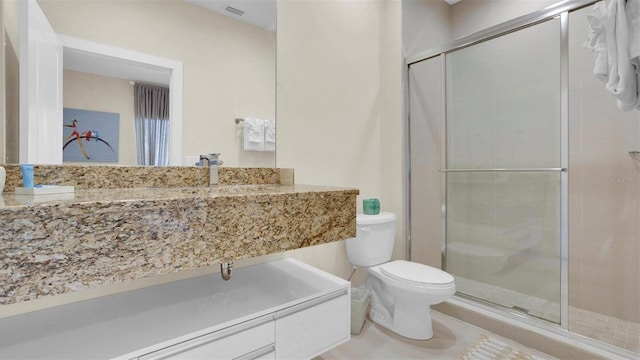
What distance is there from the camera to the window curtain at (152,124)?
1340 millimetres

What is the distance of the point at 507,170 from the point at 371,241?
105 cm

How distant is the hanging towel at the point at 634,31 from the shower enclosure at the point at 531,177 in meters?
0.42

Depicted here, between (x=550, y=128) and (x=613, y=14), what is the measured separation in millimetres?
724

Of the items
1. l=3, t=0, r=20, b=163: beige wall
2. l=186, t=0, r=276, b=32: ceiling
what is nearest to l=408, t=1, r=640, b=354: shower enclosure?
l=186, t=0, r=276, b=32: ceiling

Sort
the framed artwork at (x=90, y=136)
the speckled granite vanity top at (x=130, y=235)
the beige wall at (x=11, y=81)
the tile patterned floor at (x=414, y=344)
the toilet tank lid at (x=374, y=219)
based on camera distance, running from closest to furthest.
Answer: the speckled granite vanity top at (x=130, y=235) → the beige wall at (x=11, y=81) → the framed artwork at (x=90, y=136) → the tile patterned floor at (x=414, y=344) → the toilet tank lid at (x=374, y=219)

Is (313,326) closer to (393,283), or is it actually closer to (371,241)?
(393,283)

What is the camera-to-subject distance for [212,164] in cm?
146

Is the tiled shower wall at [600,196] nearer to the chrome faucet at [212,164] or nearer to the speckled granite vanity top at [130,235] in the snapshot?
the speckled granite vanity top at [130,235]

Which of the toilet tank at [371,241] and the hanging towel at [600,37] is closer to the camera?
the hanging towel at [600,37]

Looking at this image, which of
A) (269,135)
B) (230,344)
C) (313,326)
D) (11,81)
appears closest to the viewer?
(230,344)

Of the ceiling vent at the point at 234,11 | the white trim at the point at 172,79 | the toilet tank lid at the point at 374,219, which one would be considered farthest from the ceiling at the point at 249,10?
the toilet tank lid at the point at 374,219

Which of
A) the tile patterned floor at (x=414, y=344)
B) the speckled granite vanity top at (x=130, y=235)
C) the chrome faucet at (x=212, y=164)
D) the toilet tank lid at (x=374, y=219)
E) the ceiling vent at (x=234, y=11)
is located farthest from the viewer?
the toilet tank lid at (x=374, y=219)

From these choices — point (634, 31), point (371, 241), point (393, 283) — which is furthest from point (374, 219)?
point (634, 31)

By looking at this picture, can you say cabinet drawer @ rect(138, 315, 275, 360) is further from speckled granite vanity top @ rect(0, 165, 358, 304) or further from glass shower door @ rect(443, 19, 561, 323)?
glass shower door @ rect(443, 19, 561, 323)
